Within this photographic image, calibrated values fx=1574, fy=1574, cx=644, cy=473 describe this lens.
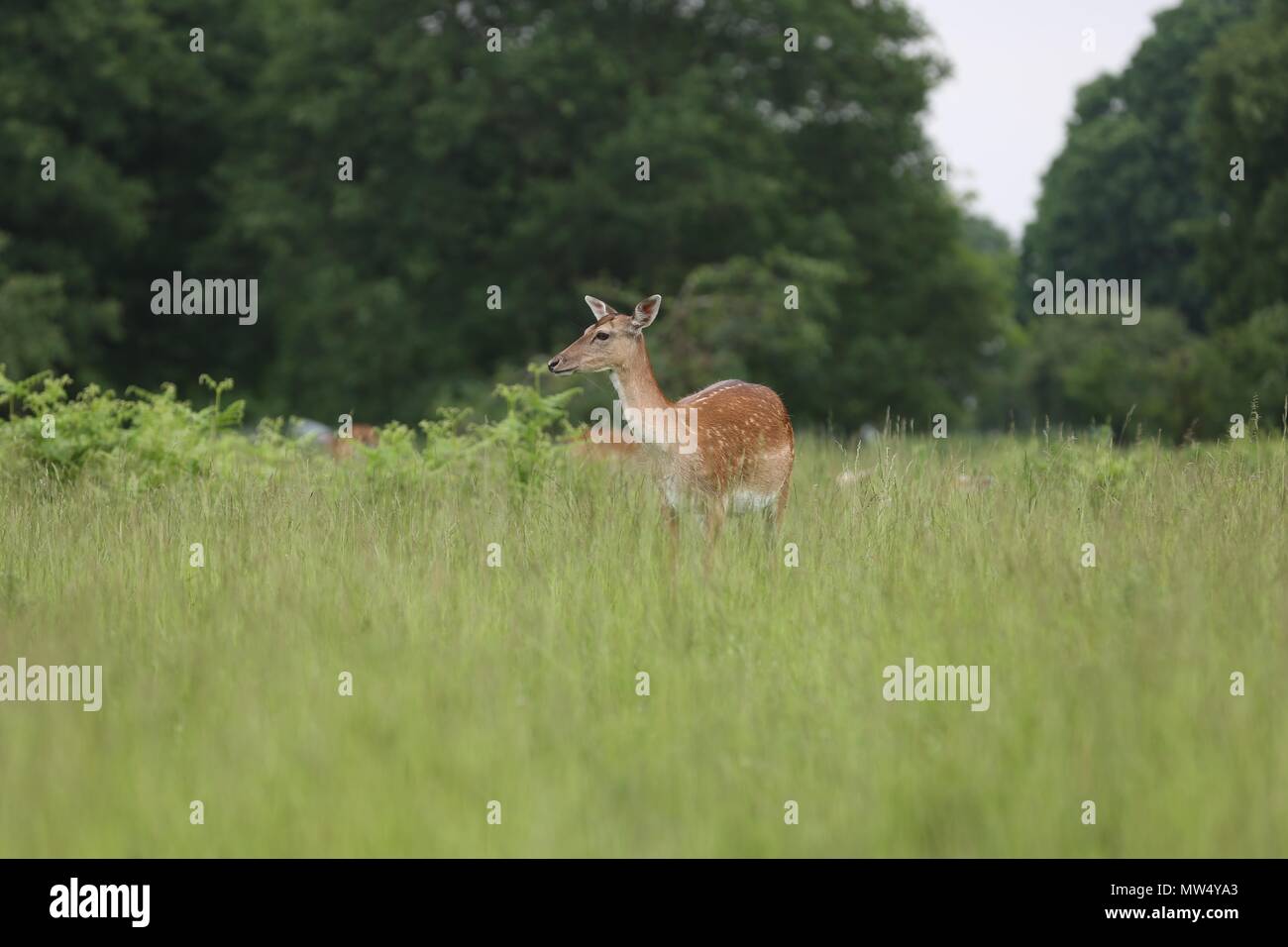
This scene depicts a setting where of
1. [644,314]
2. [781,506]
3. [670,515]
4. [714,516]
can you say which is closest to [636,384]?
[644,314]

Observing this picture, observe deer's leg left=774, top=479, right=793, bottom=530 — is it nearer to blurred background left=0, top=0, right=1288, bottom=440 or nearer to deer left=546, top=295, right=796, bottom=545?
deer left=546, top=295, right=796, bottom=545

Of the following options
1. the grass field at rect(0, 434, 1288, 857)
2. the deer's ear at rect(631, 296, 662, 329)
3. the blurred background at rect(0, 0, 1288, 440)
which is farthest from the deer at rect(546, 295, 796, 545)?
the blurred background at rect(0, 0, 1288, 440)

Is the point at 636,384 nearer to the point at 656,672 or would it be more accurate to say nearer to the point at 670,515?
the point at 670,515

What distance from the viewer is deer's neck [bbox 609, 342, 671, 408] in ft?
28.4

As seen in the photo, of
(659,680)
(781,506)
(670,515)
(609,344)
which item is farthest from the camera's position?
(781,506)

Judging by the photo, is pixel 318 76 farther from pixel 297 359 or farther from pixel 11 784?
pixel 11 784

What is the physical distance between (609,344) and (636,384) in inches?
10.5

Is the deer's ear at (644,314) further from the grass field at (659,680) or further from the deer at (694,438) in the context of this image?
the grass field at (659,680)

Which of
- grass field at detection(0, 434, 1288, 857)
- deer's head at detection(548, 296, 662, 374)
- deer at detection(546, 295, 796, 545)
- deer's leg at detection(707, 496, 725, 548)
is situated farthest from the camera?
deer's head at detection(548, 296, 662, 374)

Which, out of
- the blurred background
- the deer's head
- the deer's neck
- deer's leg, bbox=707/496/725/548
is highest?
the blurred background

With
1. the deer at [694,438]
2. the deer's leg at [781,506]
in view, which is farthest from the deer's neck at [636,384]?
the deer's leg at [781,506]

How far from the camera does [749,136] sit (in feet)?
88.3

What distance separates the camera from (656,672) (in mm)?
5270

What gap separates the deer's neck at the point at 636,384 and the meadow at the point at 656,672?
55 cm
